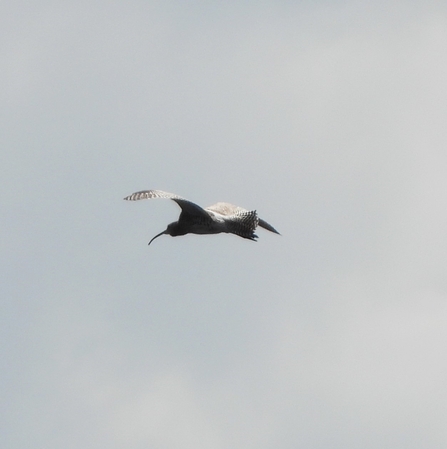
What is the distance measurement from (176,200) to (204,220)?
1711 mm

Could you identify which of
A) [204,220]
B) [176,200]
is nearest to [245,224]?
[204,220]

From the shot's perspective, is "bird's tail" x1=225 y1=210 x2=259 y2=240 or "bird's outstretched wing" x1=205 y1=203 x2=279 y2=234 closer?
"bird's tail" x1=225 y1=210 x2=259 y2=240

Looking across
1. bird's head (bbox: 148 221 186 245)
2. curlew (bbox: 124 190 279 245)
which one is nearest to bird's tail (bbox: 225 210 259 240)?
curlew (bbox: 124 190 279 245)

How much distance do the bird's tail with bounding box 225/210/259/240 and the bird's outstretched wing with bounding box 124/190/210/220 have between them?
85 cm

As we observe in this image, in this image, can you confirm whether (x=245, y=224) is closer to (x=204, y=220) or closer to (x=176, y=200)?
(x=204, y=220)

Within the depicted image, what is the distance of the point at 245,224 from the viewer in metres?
48.6

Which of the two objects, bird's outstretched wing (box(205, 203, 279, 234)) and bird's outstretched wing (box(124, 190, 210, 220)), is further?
bird's outstretched wing (box(205, 203, 279, 234))

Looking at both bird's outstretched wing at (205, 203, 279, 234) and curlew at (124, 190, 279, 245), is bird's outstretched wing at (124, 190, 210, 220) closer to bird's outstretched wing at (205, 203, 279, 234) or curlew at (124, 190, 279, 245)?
curlew at (124, 190, 279, 245)

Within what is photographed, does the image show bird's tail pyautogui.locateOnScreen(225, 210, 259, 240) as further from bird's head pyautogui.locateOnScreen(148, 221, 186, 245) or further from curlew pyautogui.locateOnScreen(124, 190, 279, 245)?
bird's head pyautogui.locateOnScreen(148, 221, 186, 245)

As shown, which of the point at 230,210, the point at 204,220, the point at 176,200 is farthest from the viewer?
the point at 230,210

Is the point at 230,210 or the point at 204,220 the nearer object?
the point at 204,220

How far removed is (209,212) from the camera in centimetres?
4925

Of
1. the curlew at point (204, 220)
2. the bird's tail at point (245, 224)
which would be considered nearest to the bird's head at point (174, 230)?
the curlew at point (204, 220)

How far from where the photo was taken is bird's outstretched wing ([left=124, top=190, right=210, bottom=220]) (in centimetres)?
4747
